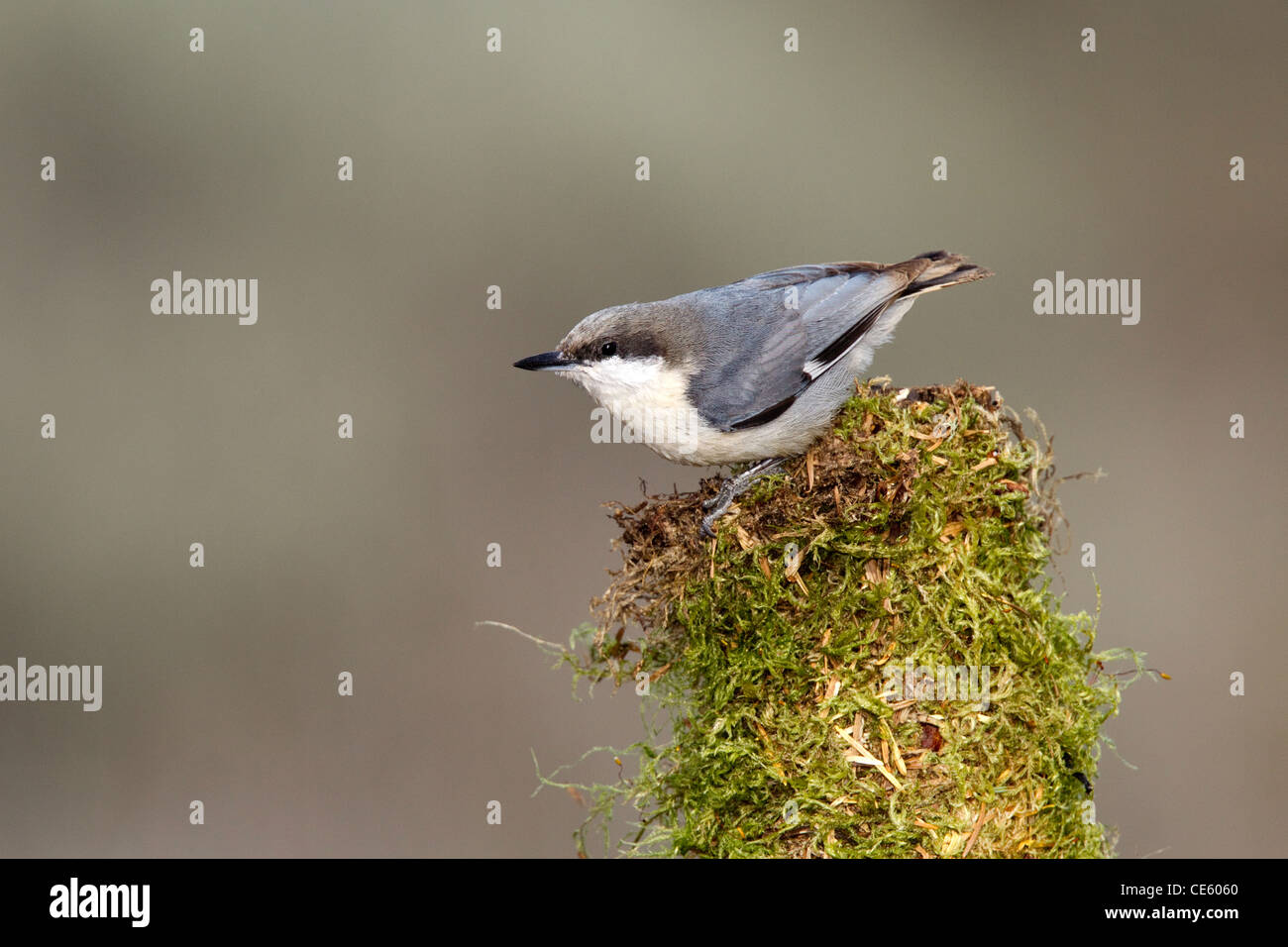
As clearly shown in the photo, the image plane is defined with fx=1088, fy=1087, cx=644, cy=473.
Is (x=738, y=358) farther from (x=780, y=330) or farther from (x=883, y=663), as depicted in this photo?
(x=883, y=663)

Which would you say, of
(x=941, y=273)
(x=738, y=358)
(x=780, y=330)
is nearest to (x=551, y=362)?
(x=738, y=358)

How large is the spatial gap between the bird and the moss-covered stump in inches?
16.6

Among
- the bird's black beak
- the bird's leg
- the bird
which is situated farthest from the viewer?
the bird's black beak

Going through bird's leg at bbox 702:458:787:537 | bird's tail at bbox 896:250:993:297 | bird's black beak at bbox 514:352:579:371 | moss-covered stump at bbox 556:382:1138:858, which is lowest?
moss-covered stump at bbox 556:382:1138:858

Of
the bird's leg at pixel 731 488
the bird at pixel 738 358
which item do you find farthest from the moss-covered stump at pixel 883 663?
the bird at pixel 738 358

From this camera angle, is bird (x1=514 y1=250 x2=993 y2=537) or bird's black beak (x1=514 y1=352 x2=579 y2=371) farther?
bird's black beak (x1=514 y1=352 x2=579 y2=371)

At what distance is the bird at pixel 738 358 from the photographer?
312cm

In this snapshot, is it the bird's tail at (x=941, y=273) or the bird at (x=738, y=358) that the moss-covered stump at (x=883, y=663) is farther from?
the bird's tail at (x=941, y=273)

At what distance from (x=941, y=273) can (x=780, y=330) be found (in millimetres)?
595

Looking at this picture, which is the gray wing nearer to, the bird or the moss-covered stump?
the bird

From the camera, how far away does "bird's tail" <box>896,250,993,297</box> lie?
348 centimetres

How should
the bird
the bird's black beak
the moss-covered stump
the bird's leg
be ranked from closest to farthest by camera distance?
the moss-covered stump
the bird's leg
the bird
the bird's black beak

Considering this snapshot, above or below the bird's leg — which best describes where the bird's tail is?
above

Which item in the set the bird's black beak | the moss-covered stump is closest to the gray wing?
the bird's black beak
